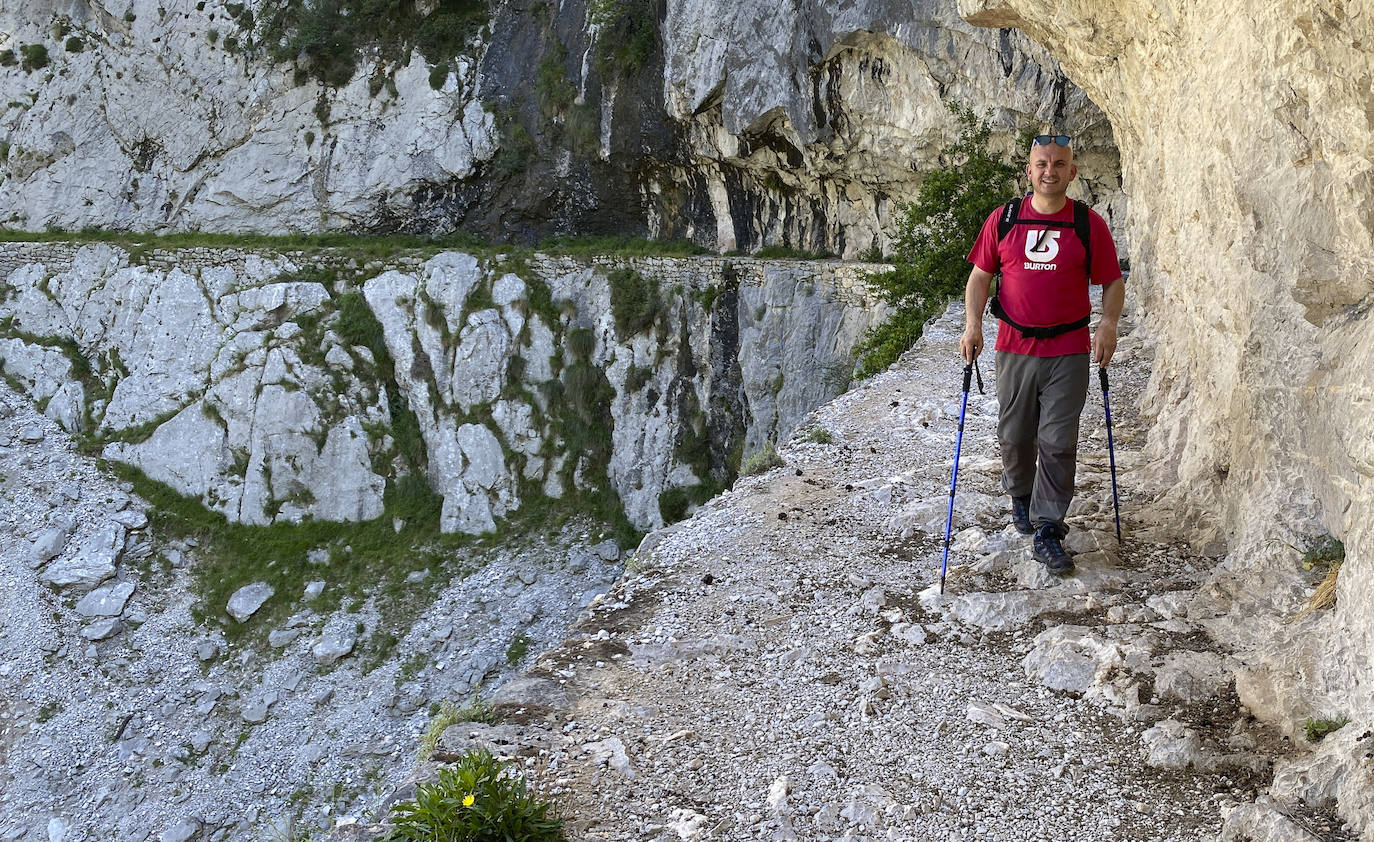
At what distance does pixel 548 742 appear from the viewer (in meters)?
4.34

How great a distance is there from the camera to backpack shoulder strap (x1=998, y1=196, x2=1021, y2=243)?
195 inches

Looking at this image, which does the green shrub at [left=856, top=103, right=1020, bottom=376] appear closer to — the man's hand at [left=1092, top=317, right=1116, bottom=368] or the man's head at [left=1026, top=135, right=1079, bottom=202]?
the man's hand at [left=1092, top=317, right=1116, bottom=368]

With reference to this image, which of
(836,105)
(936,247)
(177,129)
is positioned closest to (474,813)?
(936,247)

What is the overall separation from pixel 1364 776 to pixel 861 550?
3.51 meters

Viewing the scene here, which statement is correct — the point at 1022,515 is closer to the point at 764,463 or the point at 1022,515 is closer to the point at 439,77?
the point at 764,463

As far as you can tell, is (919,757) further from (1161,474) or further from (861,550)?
(1161,474)

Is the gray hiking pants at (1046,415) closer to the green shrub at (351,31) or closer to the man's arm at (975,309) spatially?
the man's arm at (975,309)

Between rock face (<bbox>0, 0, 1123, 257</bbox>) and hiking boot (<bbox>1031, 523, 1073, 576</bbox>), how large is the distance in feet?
62.0

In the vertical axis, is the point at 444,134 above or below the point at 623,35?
below

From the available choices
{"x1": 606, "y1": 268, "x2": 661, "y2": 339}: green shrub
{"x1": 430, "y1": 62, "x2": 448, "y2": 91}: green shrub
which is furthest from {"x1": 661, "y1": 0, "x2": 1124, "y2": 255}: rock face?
{"x1": 430, "y1": 62, "x2": 448, "y2": 91}: green shrub

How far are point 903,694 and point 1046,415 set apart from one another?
1805 millimetres

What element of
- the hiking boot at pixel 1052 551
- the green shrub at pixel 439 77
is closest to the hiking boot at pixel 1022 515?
the hiking boot at pixel 1052 551

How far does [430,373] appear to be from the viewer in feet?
84.2

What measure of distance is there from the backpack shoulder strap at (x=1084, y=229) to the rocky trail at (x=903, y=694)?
173cm
